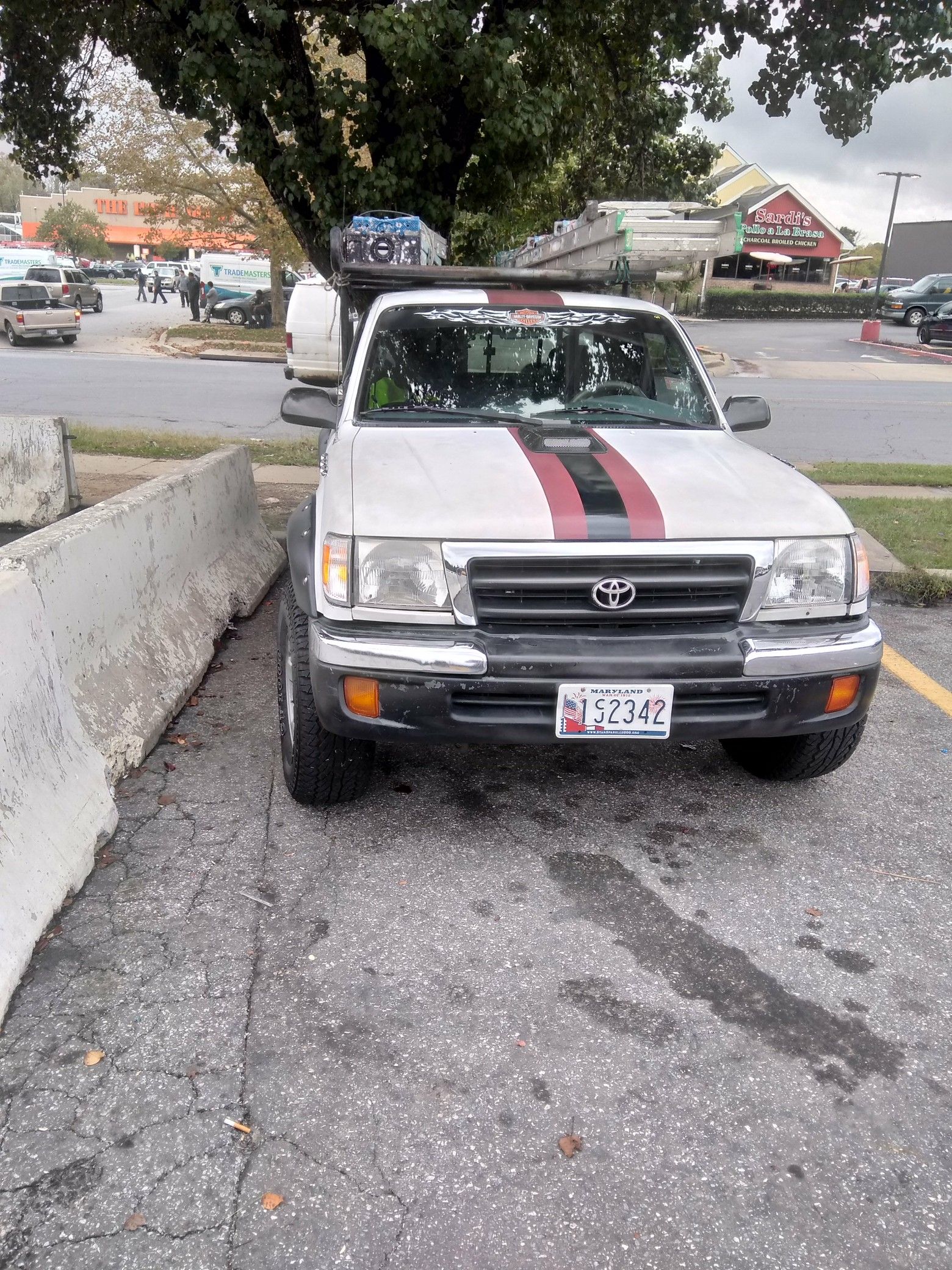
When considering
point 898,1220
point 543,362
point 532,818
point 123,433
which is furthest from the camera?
point 123,433

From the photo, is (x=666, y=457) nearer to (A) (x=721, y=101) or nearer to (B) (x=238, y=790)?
(B) (x=238, y=790)

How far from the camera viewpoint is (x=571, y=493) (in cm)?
336

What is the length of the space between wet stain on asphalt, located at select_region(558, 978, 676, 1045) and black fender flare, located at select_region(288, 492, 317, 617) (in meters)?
1.42

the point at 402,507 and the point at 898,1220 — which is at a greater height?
the point at 402,507

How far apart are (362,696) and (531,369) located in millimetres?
1932

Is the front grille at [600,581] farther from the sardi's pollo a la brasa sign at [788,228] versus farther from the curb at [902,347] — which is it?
the sardi's pollo a la brasa sign at [788,228]

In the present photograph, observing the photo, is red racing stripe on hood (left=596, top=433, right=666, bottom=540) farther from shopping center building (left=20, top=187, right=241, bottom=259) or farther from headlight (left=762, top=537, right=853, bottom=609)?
shopping center building (left=20, top=187, right=241, bottom=259)

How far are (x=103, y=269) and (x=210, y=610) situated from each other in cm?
7906

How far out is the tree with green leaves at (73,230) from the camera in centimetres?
8019

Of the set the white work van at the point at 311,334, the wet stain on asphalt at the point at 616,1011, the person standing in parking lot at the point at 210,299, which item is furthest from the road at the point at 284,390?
the wet stain on asphalt at the point at 616,1011

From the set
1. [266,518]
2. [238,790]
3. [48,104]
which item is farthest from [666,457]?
[48,104]

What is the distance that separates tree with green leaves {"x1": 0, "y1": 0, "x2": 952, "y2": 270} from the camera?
6680mm

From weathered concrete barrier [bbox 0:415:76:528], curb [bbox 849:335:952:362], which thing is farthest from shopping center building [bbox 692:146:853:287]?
weathered concrete barrier [bbox 0:415:76:528]

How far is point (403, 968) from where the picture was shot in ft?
9.48
